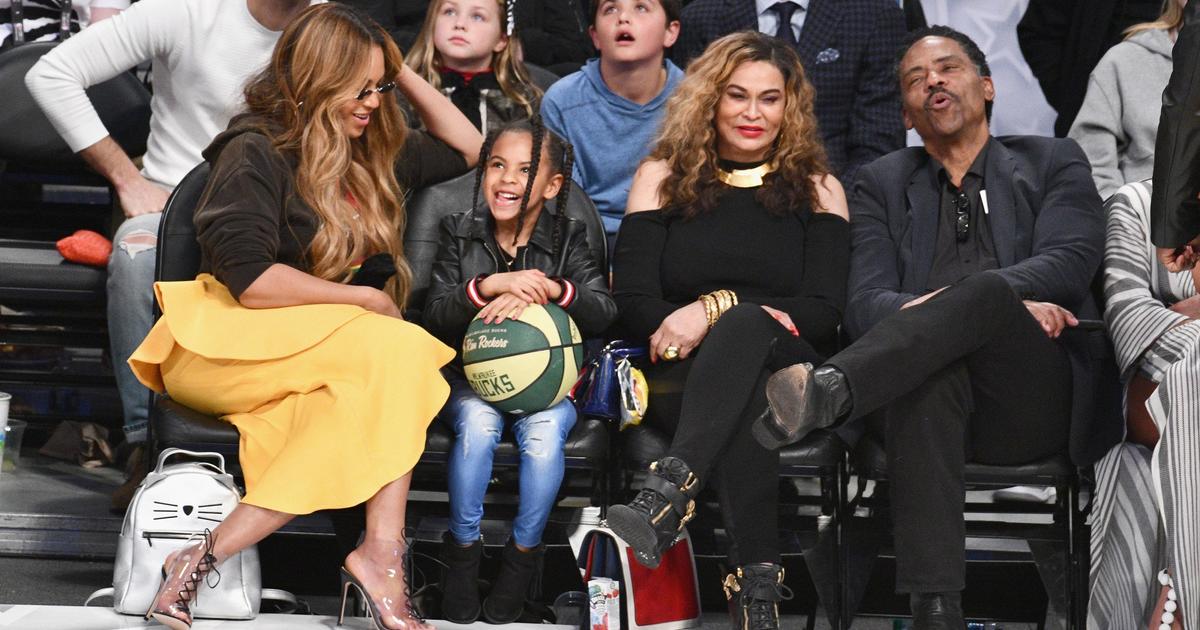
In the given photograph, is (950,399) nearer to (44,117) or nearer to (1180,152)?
(1180,152)

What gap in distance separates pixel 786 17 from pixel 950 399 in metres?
1.85

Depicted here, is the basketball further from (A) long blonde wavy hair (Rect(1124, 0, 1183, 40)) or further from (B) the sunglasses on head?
(A) long blonde wavy hair (Rect(1124, 0, 1183, 40))

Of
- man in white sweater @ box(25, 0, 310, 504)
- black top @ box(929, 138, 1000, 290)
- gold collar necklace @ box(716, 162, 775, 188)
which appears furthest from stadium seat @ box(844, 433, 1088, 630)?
man in white sweater @ box(25, 0, 310, 504)

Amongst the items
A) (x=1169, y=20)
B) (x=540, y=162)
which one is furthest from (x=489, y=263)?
(x=1169, y=20)

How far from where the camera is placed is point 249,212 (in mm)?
3420

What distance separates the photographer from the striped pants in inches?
120

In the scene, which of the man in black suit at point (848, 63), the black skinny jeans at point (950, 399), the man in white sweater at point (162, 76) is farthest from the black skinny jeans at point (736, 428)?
the man in white sweater at point (162, 76)

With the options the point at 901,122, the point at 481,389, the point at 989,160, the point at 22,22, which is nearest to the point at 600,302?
the point at 481,389

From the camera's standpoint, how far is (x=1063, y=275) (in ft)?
11.9

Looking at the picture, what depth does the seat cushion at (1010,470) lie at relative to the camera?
3.36m

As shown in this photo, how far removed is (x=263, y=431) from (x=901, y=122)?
7.34 feet

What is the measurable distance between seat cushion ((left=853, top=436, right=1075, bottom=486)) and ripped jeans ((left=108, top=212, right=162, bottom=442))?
75.9 inches

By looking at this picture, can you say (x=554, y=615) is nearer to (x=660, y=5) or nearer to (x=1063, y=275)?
(x=1063, y=275)

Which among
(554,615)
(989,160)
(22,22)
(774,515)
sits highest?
(22,22)
